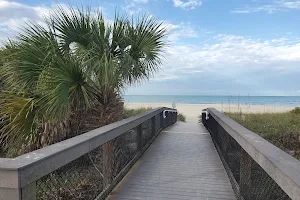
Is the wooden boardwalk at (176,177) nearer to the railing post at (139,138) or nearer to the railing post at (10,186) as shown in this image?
the railing post at (139,138)

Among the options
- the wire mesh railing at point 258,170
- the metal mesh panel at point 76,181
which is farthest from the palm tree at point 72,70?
the wire mesh railing at point 258,170

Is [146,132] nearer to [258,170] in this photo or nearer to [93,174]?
[93,174]

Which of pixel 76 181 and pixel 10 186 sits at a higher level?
pixel 10 186

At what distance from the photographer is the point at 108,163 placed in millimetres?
3941

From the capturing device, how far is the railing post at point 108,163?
3781mm

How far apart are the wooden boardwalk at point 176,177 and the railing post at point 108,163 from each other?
19 cm

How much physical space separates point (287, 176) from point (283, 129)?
324 inches

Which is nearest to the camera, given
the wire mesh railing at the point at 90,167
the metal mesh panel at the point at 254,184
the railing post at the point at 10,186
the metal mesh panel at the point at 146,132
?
the railing post at the point at 10,186

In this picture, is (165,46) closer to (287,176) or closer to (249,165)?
(249,165)

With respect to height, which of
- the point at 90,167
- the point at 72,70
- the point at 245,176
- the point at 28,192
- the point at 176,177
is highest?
the point at 72,70

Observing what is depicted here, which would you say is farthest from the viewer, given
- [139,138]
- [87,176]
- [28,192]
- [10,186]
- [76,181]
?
[139,138]

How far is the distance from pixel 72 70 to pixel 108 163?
1633 millimetres

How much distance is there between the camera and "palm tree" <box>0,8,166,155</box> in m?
4.57

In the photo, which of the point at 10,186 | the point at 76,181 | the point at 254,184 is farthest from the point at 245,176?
the point at 10,186
